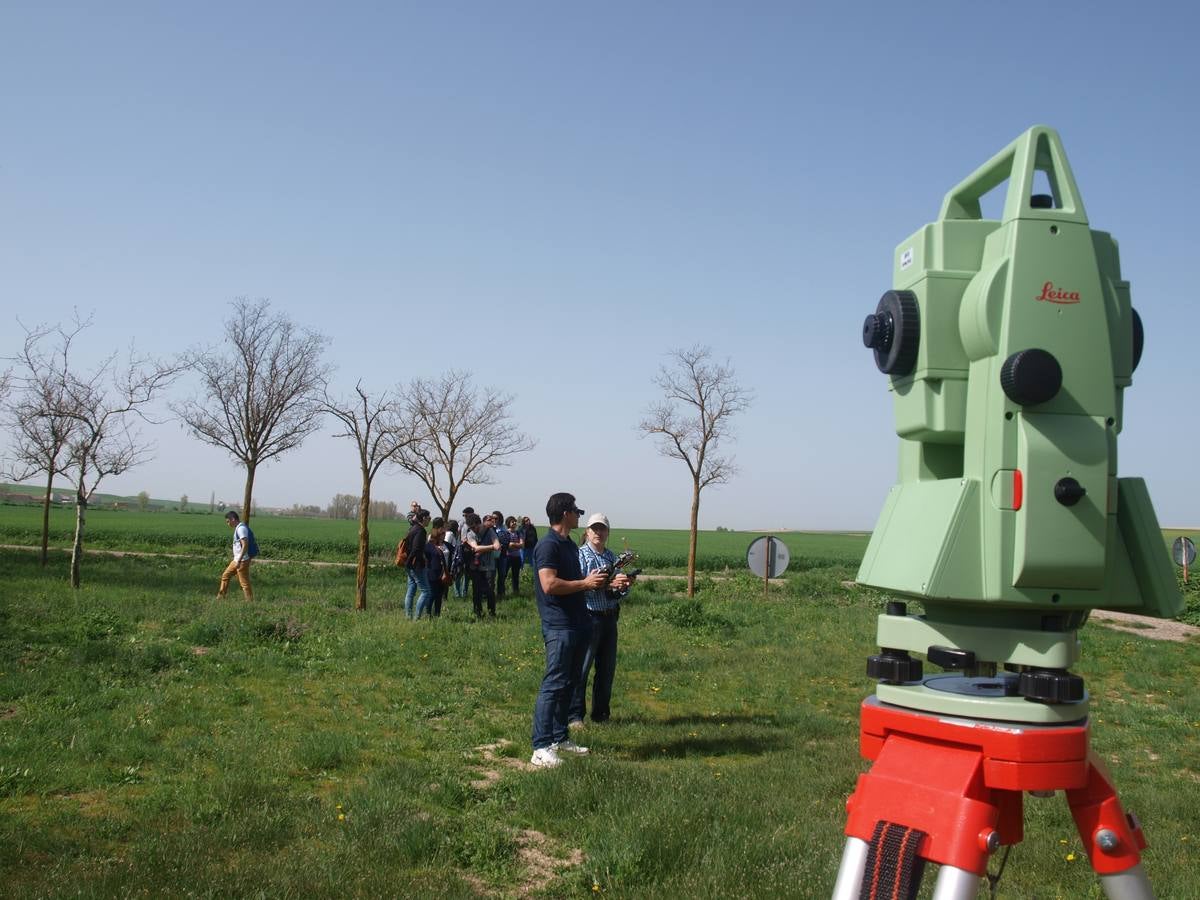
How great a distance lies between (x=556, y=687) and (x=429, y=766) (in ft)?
3.42

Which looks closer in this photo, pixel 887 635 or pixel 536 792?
pixel 887 635

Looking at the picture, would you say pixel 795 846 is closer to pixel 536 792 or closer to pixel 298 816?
pixel 536 792

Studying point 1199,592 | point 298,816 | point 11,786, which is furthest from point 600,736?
point 1199,592

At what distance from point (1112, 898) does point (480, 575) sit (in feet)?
46.8

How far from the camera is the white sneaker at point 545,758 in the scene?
6.48 metres

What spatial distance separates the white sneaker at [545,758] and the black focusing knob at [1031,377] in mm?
4842

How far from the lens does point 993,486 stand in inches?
93.1

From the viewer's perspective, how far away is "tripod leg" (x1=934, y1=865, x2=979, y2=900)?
2111mm

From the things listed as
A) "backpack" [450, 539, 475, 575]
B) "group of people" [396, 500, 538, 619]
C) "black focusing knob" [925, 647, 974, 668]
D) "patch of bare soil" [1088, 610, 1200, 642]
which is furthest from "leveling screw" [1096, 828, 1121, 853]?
"patch of bare soil" [1088, 610, 1200, 642]

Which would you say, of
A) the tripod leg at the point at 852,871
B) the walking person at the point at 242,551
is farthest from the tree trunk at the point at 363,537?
the tripod leg at the point at 852,871

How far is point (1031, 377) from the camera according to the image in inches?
90.2

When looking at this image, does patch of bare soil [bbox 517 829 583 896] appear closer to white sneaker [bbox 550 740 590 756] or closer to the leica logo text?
white sneaker [bbox 550 740 590 756]

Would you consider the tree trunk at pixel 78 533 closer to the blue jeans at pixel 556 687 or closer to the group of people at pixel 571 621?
the group of people at pixel 571 621

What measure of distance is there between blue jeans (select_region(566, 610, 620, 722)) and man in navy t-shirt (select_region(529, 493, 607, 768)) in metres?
0.83
